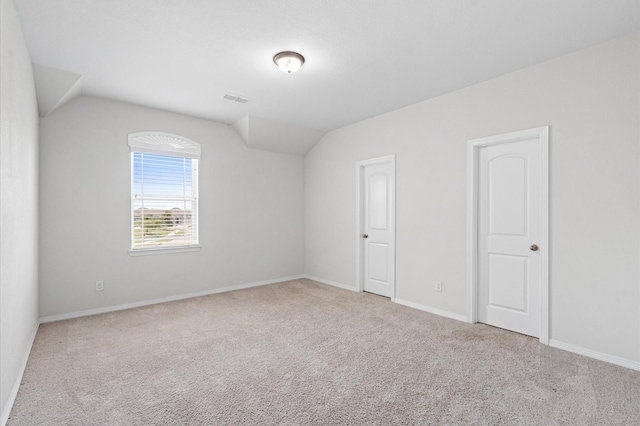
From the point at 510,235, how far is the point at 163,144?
4548 mm

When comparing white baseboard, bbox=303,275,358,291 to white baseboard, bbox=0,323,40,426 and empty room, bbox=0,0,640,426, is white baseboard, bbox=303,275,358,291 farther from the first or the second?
white baseboard, bbox=0,323,40,426

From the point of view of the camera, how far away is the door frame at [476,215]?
9.71ft

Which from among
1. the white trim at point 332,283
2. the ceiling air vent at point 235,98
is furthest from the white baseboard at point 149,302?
the ceiling air vent at point 235,98

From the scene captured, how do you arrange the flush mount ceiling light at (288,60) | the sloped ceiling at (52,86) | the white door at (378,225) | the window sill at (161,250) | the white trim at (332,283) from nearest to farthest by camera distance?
1. the flush mount ceiling light at (288,60)
2. the sloped ceiling at (52,86)
3. the window sill at (161,250)
4. the white door at (378,225)
5. the white trim at (332,283)

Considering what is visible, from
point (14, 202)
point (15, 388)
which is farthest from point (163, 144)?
point (15, 388)

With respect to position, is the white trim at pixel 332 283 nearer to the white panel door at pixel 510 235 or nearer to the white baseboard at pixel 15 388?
the white panel door at pixel 510 235

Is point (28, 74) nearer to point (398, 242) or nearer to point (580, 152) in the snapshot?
point (398, 242)

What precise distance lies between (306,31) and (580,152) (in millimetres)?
2628

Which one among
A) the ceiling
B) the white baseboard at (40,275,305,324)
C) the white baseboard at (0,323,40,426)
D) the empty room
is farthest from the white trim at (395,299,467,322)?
the white baseboard at (0,323,40,426)

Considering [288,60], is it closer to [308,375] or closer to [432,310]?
[308,375]

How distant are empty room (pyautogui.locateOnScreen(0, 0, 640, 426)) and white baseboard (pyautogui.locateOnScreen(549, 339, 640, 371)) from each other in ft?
0.05

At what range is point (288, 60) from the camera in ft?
9.28

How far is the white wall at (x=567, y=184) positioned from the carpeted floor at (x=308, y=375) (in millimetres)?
456

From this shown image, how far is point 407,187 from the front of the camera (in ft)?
13.8
